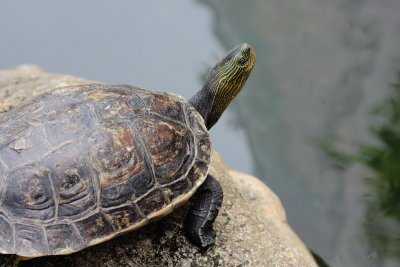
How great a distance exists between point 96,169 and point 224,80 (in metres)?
1.10

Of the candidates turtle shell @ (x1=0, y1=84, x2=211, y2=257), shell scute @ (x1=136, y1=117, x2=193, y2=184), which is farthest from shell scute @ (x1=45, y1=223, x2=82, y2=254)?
shell scute @ (x1=136, y1=117, x2=193, y2=184)

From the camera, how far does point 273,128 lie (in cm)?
535

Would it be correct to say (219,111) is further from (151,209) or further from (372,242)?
(372,242)

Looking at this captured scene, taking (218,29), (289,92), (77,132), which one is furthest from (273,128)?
(77,132)

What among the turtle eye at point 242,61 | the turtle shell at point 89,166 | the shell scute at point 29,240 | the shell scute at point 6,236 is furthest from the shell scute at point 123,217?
the turtle eye at point 242,61

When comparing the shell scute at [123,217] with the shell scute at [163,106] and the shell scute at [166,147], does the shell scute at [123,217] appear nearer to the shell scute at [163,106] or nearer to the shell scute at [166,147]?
the shell scute at [166,147]

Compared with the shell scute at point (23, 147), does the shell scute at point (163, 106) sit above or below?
above

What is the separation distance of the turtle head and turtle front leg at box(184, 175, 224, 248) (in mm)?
552

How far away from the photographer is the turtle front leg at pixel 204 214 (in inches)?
104

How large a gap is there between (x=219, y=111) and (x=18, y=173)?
54.3 inches

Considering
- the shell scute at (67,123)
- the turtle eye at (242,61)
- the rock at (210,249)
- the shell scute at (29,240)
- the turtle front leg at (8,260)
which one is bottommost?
the rock at (210,249)

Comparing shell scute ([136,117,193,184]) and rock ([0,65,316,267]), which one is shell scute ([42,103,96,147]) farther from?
rock ([0,65,316,267])

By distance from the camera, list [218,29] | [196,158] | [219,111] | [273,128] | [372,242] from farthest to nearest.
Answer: [218,29]
[273,128]
[372,242]
[219,111]
[196,158]

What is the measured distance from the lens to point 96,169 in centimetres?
234
